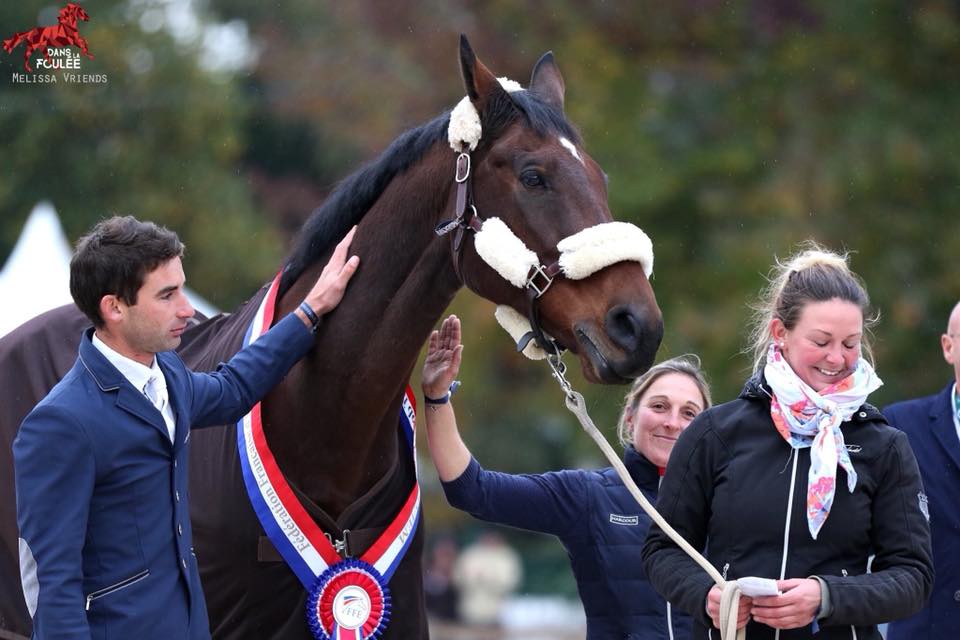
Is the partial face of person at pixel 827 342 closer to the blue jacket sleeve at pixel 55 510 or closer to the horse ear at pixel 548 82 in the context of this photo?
the horse ear at pixel 548 82

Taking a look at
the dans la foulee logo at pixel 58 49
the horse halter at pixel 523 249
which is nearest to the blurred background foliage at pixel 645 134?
the dans la foulee logo at pixel 58 49

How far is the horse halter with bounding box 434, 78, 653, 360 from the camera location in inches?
135

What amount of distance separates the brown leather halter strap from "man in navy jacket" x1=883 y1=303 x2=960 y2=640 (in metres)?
1.50

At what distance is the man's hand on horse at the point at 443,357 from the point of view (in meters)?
4.15

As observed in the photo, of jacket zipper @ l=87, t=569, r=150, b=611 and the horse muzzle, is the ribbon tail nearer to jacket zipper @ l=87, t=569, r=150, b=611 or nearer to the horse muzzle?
jacket zipper @ l=87, t=569, r=150, b=611

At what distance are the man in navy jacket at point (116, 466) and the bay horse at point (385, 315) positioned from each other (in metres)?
0.60

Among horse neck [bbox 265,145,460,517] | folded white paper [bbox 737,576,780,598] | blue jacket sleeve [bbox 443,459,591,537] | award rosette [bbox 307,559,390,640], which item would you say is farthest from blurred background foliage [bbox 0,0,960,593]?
folded white paper [bbox 737,576,780,598]

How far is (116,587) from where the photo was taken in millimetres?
3025

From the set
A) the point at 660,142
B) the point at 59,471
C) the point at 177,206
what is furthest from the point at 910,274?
the point at 59,471

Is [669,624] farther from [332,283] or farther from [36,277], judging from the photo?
[36,277]

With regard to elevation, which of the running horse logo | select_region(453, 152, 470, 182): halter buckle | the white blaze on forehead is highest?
the running horse logo

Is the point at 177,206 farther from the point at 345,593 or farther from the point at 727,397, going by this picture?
the point at 345,593

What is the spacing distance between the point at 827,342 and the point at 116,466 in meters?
1.72

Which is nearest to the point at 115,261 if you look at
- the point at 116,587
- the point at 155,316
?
the point at 155,316
